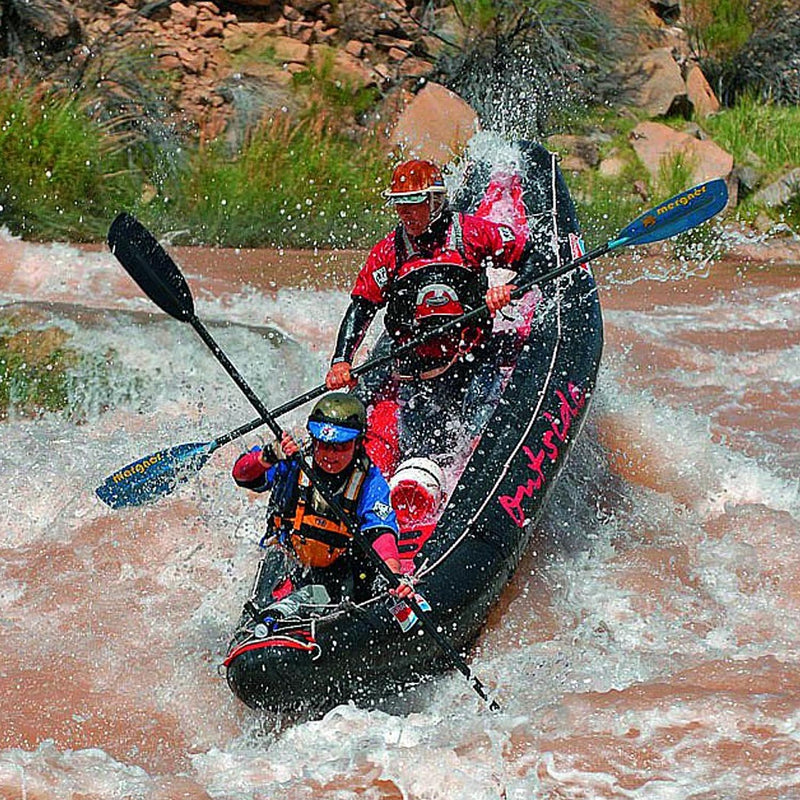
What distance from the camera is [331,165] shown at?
10445 millimetres

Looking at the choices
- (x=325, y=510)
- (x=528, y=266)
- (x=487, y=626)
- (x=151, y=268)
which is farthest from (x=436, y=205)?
(x=487, y=626)

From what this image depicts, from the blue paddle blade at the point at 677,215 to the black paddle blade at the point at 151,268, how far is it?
2.00 meters

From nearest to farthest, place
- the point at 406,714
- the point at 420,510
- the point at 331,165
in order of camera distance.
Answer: the point at 406,714 → the point at 420,510 → the point at 331,165

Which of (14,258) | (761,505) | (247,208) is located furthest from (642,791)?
(247,208)

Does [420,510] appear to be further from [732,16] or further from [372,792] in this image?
[732,16]

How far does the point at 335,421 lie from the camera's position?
380 centimetres

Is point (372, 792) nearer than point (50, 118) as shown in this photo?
Yes

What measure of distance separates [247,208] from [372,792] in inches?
283

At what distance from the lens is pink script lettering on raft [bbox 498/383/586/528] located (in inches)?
176

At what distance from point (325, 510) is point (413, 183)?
4.92 ft

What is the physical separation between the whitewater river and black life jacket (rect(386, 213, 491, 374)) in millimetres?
948

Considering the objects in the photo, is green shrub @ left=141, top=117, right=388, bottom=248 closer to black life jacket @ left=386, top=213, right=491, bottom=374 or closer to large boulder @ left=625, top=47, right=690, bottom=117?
large boulder @ left=625, top=47, right=690, bottom=117

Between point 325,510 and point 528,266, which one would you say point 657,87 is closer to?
point 528,266

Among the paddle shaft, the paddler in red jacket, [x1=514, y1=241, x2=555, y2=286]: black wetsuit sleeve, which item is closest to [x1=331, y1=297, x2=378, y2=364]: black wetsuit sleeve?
the paddler in red jacket
